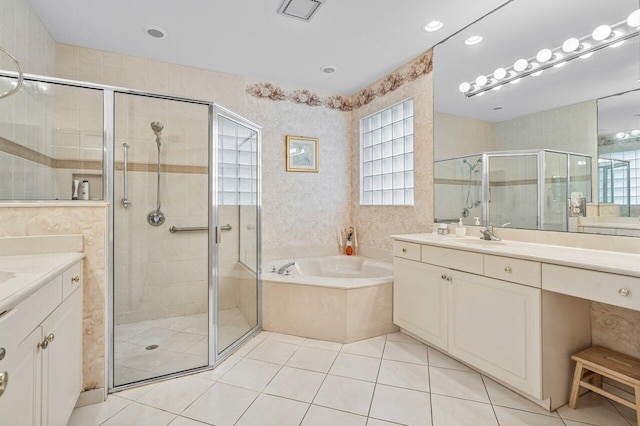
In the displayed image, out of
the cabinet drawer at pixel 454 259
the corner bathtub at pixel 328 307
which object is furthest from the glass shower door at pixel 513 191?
the corner bathtub at pixel 328 307

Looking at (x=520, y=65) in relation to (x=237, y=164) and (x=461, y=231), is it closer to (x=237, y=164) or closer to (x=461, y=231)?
(x=461, y=231)

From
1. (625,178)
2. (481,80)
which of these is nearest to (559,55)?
(481,80)

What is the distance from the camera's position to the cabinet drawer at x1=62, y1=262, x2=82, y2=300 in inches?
52.9

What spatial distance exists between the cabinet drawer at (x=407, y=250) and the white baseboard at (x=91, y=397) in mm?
2161

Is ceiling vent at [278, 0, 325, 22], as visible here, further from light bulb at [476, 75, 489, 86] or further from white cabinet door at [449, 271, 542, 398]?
white cabinet door at [449, 271, 542, 398]

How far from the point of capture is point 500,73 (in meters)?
2.12

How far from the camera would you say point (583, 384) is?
1.53 m

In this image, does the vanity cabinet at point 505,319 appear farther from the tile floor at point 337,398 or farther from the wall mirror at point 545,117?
the wall mirror at point 545,117

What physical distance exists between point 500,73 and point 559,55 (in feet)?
1.14

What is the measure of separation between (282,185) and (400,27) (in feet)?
6.24

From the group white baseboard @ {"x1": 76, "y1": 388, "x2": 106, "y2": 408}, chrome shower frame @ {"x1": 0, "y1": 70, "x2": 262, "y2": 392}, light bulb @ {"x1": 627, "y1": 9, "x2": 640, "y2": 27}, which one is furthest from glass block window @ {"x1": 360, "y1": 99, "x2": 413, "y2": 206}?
white baseboard @ {"x1": 76, "y1": 388, "x2": 106, "y2": 408}

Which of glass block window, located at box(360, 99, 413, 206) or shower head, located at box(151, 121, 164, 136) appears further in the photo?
glass block window, located at box(360, 99, 413, 206)

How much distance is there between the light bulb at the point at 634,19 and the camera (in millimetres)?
1527

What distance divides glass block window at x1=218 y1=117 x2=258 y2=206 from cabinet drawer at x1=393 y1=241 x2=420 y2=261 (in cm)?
134
